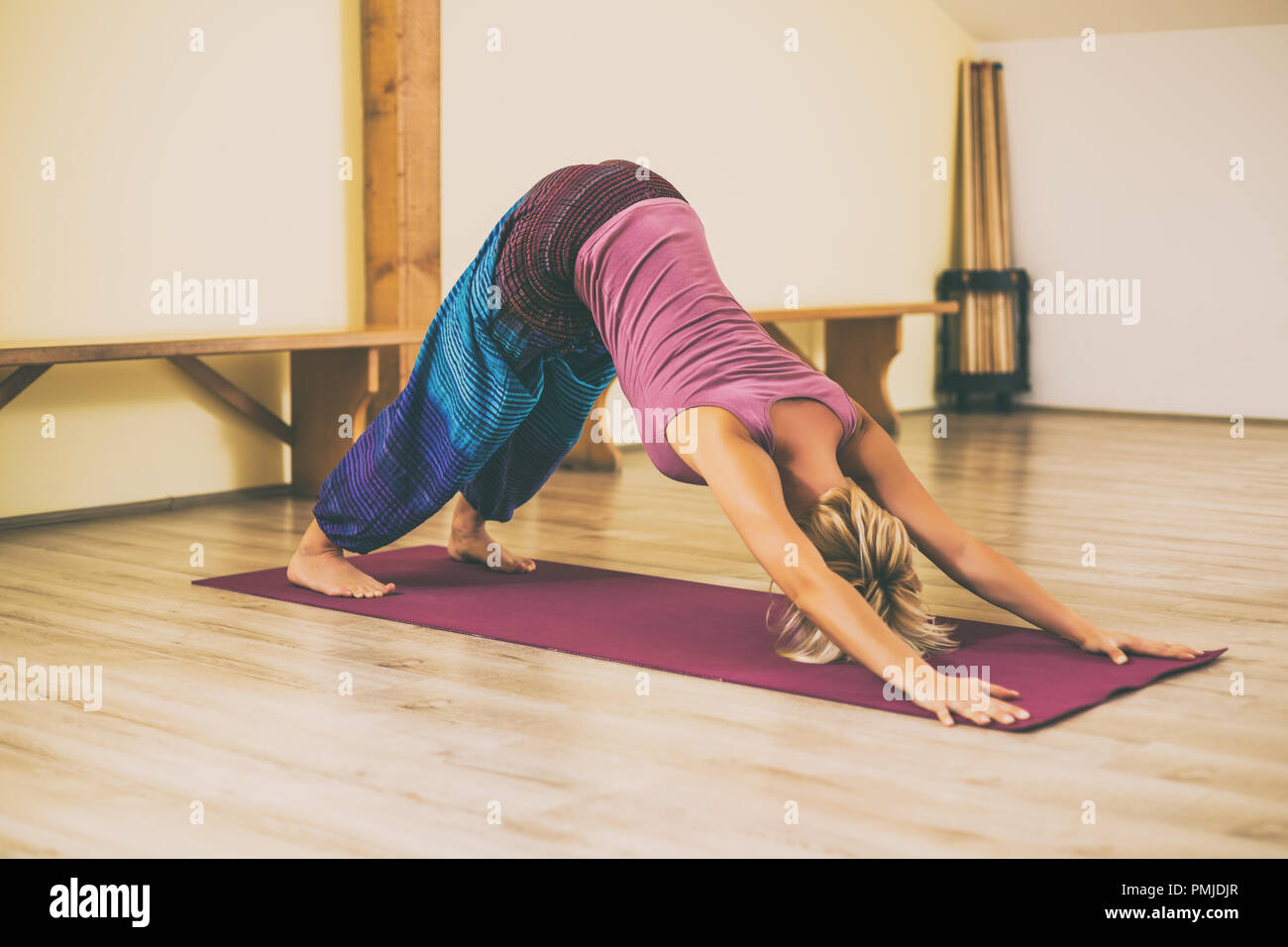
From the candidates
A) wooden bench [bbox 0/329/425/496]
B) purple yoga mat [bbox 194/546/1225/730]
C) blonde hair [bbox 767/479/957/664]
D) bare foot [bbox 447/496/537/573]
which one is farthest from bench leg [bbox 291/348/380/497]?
blonde hair [bbox 767/479/957/664]

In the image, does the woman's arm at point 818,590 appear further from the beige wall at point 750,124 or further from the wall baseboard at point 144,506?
the beige wall at point 750,124

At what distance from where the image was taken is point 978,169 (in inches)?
294

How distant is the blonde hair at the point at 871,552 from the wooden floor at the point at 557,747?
0.21 m

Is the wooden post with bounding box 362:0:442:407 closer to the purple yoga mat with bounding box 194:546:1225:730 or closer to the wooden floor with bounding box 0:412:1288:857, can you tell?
the purple yoga mat with bounding box 194:546:1225:730

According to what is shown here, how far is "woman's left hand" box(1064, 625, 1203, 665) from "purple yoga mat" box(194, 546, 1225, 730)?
16mm

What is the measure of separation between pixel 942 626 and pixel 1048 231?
5114 millimetres

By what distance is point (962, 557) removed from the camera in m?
2.52

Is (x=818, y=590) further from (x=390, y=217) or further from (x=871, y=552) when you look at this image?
(x=390, y=217)

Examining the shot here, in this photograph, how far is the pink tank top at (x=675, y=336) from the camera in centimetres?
253

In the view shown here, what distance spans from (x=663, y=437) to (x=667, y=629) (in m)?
0.46

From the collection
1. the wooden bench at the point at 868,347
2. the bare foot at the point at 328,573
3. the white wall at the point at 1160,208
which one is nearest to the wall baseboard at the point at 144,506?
the bare foot at the point at 328,573

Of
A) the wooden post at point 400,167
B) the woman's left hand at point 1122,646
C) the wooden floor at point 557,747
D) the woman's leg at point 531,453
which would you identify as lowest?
the wooden floor at point 557,747

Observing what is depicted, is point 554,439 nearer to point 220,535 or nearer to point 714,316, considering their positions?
point 714,316
